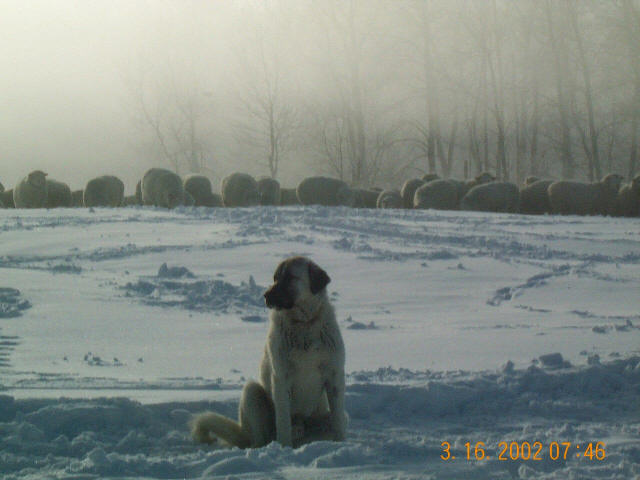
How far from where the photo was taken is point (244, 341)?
6441 millimetres

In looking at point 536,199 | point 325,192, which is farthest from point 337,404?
point 325,192

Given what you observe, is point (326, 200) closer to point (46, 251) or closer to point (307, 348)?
point (46, 251)

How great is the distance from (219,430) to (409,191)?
26.4 meters

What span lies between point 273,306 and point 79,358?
8.94ft

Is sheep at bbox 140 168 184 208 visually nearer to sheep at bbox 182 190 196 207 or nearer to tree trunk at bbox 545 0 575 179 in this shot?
sheep at bbox 182 190 196 207

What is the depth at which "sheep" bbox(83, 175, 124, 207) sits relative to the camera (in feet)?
89.0

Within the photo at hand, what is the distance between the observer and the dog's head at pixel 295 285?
144 inches

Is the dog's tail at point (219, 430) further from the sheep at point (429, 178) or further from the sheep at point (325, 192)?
the sheep at point (429, 178)

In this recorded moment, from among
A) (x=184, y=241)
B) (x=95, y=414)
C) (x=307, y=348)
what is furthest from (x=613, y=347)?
(x=184, y=241)

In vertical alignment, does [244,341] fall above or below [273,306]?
below

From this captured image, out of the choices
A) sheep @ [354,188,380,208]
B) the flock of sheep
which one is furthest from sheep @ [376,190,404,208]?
sheep @ [354,188,380,208]

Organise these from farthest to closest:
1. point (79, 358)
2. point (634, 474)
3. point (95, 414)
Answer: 1. point (79, 358)
2. point (95, 414)
3. point (634, 474)

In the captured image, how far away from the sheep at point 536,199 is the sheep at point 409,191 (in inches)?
170
